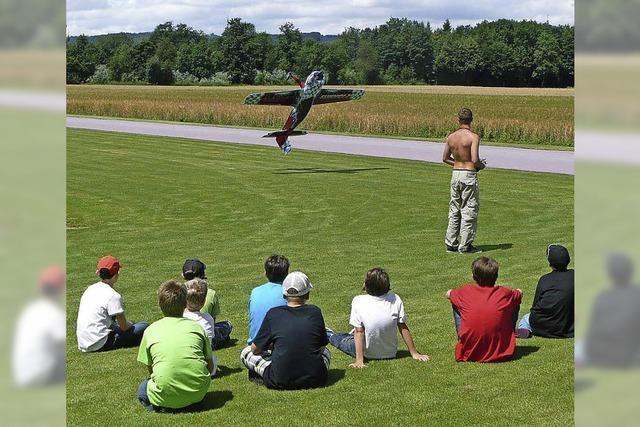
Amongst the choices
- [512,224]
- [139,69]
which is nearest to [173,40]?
[139,69]

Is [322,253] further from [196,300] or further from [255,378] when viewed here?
[255,378]

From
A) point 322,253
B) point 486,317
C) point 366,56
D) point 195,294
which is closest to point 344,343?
point 486,317

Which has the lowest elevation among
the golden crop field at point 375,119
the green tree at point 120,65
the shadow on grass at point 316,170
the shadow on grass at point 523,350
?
the shadow on grass at point 523,350

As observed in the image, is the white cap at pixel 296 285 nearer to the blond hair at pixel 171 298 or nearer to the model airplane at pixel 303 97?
the blond hair at pixel 171 298

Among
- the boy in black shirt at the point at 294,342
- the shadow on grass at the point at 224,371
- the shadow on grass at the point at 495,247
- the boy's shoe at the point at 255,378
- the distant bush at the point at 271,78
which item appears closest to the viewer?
the boy in black shirt at the point at 294,342

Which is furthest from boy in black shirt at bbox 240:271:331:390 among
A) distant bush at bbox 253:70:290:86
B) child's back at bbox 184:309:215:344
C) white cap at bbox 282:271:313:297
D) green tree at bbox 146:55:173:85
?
green tree at bbox 146:55:173:85

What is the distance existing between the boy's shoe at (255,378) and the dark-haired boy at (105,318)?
4.84 ft

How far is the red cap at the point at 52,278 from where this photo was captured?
4.41 feet

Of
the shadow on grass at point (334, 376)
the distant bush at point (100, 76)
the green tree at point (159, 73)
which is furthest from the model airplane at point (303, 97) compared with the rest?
the distant bush at point (100, 76)

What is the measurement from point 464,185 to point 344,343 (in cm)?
618

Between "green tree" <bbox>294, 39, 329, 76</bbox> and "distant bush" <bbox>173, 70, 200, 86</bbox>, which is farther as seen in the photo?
"distant bush" <bbox>173, 70, 200, 86</bbox>

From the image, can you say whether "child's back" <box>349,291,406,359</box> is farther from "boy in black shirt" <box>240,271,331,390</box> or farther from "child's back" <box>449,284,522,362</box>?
"boy in black shirt" <box>240,271,331,390</box>

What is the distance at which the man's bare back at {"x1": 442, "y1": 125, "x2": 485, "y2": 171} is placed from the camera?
44.5 ft

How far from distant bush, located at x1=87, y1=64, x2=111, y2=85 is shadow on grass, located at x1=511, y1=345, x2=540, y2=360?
98.5 m
